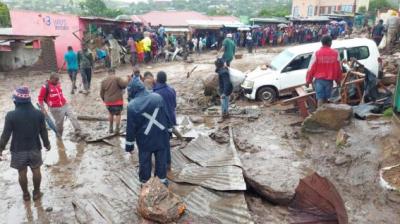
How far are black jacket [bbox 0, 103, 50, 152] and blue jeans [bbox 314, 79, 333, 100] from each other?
17.7 ft

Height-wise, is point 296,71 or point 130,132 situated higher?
point 296,71

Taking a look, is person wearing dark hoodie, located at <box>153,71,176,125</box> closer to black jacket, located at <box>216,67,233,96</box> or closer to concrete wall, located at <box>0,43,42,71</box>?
black jacket, located at <box>216,67,233,96</box>

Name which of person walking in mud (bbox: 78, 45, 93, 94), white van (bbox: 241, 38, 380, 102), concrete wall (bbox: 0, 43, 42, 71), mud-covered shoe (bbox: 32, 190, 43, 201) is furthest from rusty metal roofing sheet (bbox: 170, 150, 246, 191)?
concrete wall (bbox: 0, 43, 42, 71)

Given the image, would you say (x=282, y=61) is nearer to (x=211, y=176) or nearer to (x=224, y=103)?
(x=224, y=103)

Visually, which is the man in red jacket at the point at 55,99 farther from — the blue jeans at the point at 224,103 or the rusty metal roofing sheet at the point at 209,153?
the blue jeans at the point at 224,103

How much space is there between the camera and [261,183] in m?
5.55

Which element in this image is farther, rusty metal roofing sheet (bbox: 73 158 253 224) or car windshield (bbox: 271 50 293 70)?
car windshield (bbox: 271 50 293 70)

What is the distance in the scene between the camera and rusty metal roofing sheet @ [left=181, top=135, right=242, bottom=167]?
6367 mm

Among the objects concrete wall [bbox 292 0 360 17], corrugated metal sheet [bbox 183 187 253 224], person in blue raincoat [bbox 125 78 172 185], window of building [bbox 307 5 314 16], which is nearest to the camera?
corrugated metal sheet [bbox 183 187 253 224]

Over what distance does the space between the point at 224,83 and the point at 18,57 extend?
12141 mm

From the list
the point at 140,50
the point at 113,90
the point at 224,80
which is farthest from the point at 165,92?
the point at 140,50

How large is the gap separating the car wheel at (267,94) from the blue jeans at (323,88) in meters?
2.94

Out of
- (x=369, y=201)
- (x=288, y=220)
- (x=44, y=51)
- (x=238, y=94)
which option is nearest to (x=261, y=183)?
(x=288, y=220)

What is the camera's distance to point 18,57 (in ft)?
57.2
